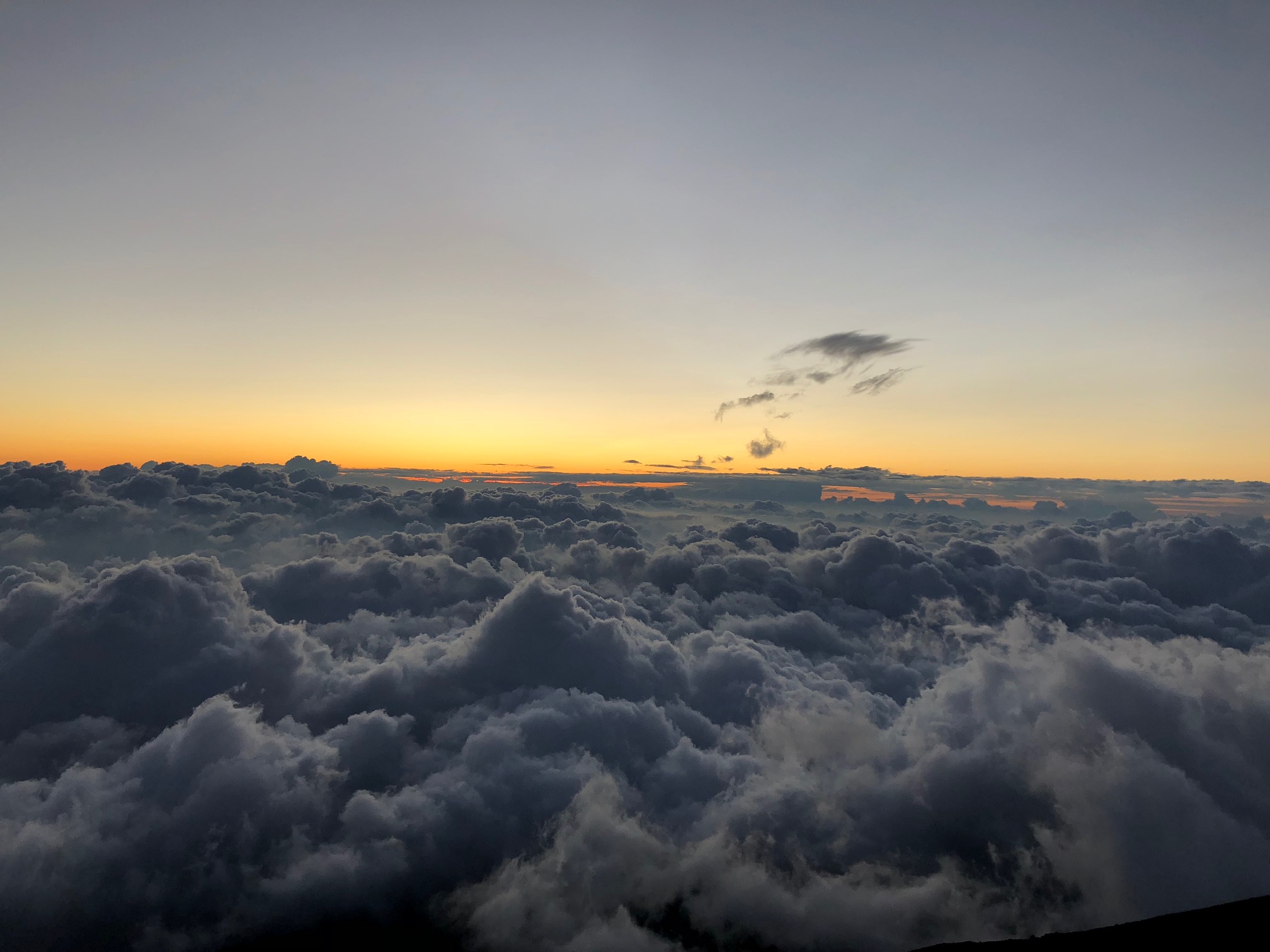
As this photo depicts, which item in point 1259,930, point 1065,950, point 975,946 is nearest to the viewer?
point 1259,930

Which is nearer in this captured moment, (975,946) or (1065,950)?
(1065,950)

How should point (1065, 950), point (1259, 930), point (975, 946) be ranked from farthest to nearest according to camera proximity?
point (975, 946) → point (1065, 950) → point (1259, 930)

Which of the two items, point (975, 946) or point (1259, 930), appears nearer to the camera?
point (1259, 930)

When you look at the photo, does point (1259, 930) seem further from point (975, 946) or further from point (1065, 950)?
point (975, 946)

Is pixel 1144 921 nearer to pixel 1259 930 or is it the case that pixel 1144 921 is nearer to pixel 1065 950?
pixel 1065 950

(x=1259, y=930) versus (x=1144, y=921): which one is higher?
(x=1259, y=930)

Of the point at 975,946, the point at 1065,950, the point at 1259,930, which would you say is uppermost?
the point at 1259,930

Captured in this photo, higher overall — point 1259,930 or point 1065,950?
point 1259,930

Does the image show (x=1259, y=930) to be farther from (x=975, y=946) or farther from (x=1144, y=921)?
(x=975, y=946)

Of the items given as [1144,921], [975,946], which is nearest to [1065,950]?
[1144,921]
